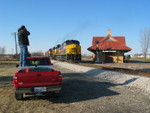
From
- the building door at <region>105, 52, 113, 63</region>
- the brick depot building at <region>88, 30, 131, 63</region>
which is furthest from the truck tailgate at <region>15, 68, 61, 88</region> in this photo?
the building door at <region>105, 52, 113, 63</region>

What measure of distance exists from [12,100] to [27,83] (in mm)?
1251

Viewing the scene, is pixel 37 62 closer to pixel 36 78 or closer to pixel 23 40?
pixel 23 40

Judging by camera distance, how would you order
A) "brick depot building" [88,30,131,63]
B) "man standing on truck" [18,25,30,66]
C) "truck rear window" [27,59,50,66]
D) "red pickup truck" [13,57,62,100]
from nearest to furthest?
"red pickup truck" [13,57,62,100] → "truck rear window" [27,59,50,66] → "man standing on truck" [18,25,30,66] → "brick depot building" [88,30,131,63]

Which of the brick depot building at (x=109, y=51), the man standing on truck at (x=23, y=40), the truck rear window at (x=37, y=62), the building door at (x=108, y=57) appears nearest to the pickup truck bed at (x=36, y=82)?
the truck rear window at (x=37, y=62)

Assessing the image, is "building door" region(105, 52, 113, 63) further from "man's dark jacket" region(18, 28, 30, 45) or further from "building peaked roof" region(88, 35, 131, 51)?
"man's dark jacket" region(18, 28, 30, 45)

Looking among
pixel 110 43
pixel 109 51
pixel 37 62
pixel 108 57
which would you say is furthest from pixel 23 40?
pixel 110 43

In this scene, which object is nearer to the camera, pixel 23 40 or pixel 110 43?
pixel 23 40

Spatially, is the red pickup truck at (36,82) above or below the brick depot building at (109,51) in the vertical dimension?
below

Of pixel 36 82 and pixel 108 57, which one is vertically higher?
pixel 108 57

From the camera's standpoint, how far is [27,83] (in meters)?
6.04

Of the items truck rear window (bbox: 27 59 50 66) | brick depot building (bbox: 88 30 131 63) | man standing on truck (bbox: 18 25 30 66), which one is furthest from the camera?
brick depot building (bbox: 88 30 131 63)

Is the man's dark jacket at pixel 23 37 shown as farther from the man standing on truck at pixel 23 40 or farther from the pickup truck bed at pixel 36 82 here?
the pickup truck bed at pixel 36 82

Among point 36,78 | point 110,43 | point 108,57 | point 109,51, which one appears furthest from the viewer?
point 110,43

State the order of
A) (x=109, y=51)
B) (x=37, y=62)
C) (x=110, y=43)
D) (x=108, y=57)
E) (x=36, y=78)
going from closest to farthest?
(x=36, y=78)
(x=37, y=62)
(x=109, y=51)
(x=108, y=57)
(x=110, y=43)
